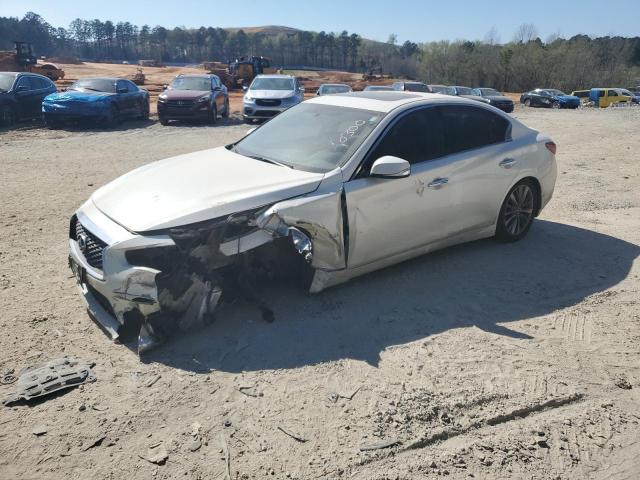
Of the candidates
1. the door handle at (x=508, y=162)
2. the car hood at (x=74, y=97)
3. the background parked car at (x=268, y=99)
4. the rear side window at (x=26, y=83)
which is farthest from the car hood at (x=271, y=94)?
the door handle at (x=508, y=162)

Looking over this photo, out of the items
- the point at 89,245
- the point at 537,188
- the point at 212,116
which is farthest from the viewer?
the point at 212,116

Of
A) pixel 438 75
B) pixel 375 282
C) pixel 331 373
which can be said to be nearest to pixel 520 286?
pixel 375 282

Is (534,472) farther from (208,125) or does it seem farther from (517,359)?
(208,125)

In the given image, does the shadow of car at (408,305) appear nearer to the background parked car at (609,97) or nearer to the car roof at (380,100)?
the car roof at (380,100)

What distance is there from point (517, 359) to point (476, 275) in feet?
4.79

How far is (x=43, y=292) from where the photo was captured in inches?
178

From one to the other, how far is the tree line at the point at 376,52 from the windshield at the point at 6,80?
5992cm

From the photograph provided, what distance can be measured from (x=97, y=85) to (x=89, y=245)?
15.1 meters

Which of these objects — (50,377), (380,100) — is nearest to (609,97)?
(380,100)

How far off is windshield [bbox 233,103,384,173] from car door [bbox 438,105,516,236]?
36.0 inches

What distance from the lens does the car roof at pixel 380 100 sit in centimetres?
483

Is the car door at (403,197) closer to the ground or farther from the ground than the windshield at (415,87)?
closer to the ground

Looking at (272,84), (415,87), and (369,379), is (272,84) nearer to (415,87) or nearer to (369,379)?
(415,87)

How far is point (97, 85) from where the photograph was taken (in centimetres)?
1695
